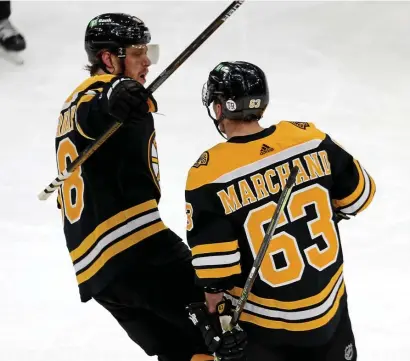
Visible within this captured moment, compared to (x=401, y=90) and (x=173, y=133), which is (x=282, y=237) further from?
(x=401, y=90)

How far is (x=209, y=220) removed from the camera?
2057 mm

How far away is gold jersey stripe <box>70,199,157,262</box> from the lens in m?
2.46

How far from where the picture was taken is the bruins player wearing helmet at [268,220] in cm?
204

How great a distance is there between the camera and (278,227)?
2.06 m

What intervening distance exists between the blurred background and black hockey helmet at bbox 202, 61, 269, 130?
1.41 m

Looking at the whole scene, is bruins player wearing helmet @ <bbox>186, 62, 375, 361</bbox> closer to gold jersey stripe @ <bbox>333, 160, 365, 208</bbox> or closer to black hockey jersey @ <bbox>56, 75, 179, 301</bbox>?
gold jersey stripe @ <bbox>333, 160, 365, 208</bbox>

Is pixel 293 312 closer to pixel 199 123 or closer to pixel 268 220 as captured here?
pixel 268 220

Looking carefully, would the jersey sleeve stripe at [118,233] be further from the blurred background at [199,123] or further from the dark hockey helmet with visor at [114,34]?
the blurred background at [199,123]

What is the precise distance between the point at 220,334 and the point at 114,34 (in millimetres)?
931

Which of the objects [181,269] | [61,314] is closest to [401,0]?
[61,314]

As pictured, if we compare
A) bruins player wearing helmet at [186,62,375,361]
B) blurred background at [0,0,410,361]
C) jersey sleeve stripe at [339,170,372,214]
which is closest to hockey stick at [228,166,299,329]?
bruins player wearing helmet at [186,62,375,361]

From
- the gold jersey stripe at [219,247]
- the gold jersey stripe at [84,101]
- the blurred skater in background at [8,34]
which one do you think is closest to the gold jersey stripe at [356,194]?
the gold jersey stripe at [219,247]

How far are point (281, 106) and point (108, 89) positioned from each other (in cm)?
309

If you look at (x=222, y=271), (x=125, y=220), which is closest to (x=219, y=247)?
(x=222, y=271)
